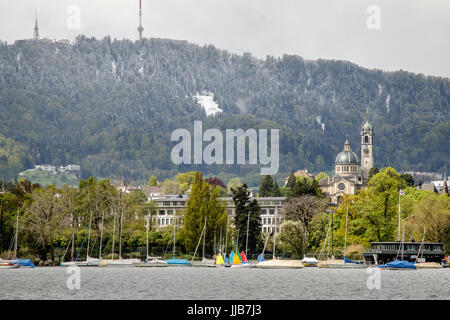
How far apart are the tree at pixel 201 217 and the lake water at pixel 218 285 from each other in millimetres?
28585

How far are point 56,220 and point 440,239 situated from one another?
64715 millimetres

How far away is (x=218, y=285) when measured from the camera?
359 ft

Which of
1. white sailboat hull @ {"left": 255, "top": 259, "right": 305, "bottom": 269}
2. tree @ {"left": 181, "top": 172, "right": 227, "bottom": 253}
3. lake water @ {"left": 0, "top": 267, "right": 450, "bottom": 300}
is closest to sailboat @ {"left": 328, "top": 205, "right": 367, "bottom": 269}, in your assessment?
white sailboat hull @ {"left": 255, "top": 259, "right": 305, "bottom": 269}

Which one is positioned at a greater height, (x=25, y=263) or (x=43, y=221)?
(x=43, y=221)

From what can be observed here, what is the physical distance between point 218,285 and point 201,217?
2254 inches

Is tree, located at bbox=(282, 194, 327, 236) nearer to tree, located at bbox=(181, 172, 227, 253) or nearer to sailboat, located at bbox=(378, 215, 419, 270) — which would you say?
tree, located at bbox=(181, 172, 227, 253)

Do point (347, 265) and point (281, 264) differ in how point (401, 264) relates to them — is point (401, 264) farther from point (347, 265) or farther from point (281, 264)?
point (281, 264)

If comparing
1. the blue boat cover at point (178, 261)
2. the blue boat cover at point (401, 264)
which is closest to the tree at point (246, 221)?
the blue boat cover at point (178, 261)

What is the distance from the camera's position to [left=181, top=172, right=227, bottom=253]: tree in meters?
167

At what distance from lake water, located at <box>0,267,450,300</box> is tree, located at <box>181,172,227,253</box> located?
2858 centimetres

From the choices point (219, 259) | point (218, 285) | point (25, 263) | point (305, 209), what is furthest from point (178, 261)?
point (218, 285)

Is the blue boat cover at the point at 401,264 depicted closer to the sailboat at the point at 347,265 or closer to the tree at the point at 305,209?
the sailboat at the point at 347,265
